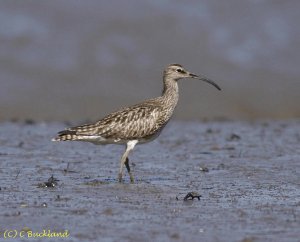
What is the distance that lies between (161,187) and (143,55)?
38.3 ft

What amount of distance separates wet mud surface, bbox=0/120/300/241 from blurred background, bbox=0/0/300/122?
2627 millimetres

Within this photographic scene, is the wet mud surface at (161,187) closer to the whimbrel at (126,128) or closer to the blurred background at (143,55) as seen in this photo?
the whimbrel at (126,128)

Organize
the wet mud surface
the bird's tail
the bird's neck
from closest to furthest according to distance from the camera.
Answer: the wet mud surface → the bird's tail → the bird's neck

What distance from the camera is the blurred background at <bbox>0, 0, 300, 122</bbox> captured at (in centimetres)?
2214

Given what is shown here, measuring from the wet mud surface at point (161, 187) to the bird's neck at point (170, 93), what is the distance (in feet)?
3.21

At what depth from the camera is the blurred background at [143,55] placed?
72.6ft


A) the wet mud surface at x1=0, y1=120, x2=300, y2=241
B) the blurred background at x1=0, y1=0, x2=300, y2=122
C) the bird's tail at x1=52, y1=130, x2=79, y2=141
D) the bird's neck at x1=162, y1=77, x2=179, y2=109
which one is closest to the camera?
the wet mud surface at x1=0, y1=120, x2=300, y2=241

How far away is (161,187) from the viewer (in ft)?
41.0

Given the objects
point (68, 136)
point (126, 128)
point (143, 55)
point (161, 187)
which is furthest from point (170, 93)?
point (143, 55)

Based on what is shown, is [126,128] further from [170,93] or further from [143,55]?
[143,55]

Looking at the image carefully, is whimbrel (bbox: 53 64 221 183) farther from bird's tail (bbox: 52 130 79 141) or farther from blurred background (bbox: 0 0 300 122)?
blurred background (bbox: 0 0 300 122)

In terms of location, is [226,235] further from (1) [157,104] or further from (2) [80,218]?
(1) [157,104]

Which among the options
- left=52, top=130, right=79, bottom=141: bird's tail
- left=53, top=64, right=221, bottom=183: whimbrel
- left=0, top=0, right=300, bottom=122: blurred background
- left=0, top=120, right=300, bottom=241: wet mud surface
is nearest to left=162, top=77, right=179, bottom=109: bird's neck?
left=53, top=64, right=221, bottom=183: whimbrel

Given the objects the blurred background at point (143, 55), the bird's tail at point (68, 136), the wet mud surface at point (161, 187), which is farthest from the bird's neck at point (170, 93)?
the blurred background at point (143, 55)
